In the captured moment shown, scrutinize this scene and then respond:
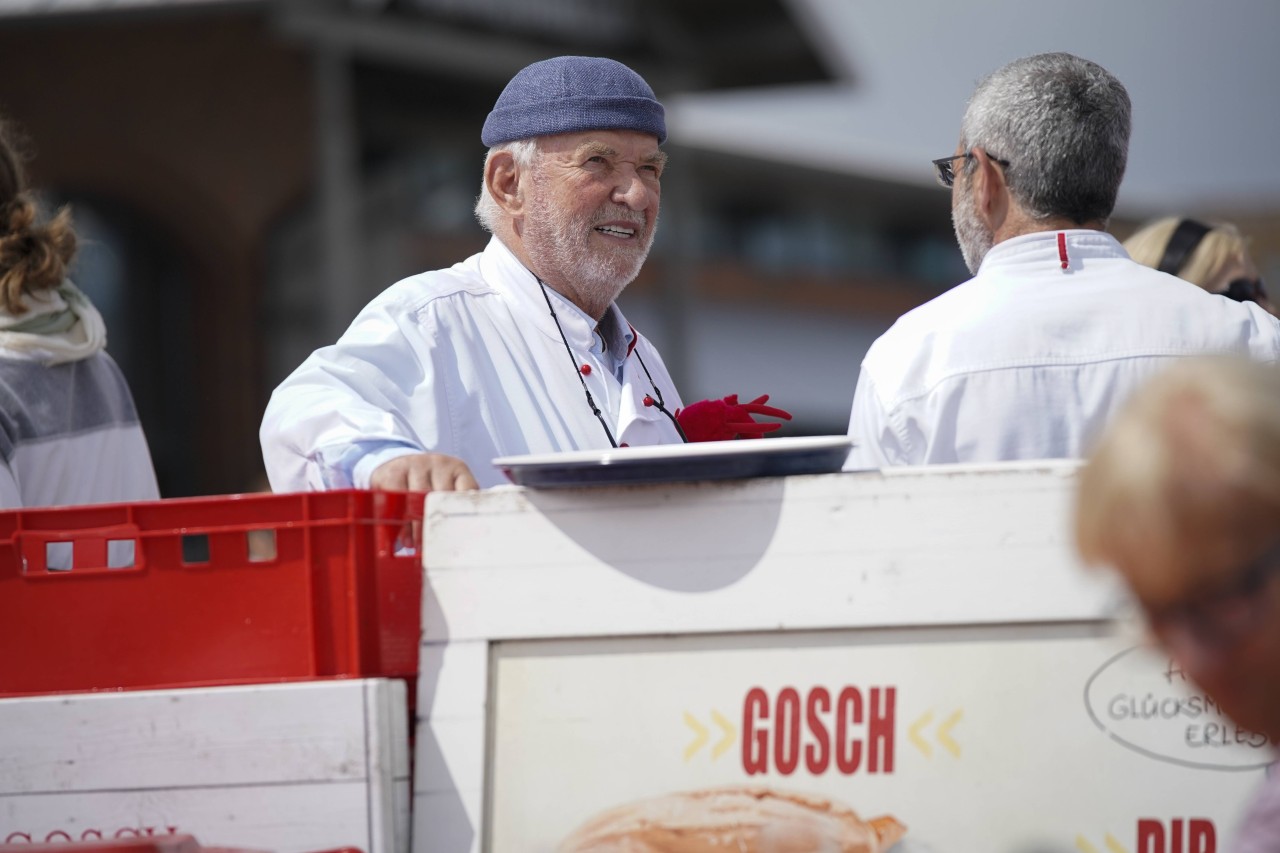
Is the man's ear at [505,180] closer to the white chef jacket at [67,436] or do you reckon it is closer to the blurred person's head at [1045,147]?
the white chef jacket at [67,436]

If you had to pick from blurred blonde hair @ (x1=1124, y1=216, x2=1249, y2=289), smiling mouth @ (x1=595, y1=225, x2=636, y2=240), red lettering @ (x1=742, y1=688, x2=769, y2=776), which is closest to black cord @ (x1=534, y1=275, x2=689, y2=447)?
smiling mouth @ (x1=595, y1=225, x2=636, y2=240)

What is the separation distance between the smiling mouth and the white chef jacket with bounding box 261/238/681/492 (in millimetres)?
165

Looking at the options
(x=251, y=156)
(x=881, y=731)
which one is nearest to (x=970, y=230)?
(x=881, y=731)

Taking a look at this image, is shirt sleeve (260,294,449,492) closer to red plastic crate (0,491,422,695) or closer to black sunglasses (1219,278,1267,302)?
red plastic crate (0,491,422,695)

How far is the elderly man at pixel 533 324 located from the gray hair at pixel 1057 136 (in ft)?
1.91

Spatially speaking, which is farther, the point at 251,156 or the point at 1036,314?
the point at 251,156

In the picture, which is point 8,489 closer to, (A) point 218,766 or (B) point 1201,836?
→ (A) point 218,766

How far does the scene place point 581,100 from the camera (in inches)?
121

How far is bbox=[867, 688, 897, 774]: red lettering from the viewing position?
6.11 ft

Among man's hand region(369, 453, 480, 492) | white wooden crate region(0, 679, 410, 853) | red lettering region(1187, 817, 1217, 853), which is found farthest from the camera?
man's hand region(369, 453, 480, 492)

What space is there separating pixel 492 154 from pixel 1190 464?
2.25 m

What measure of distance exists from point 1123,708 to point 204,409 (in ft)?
30.6

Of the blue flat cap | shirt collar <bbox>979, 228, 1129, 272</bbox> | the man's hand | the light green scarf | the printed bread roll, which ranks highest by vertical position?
the blue flat cap

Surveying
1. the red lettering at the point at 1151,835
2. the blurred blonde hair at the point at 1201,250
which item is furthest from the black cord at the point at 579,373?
the blurred blonde hair at the point at 1201,250
